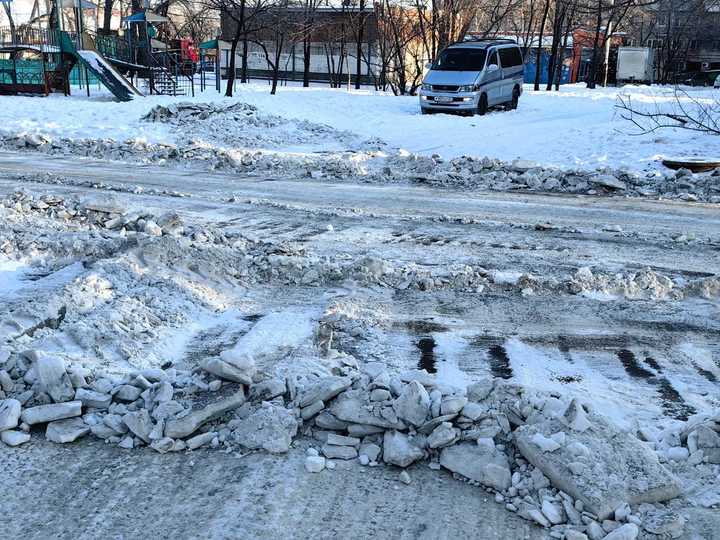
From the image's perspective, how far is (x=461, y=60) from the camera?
22.2m

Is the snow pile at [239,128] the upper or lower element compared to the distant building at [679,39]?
lower

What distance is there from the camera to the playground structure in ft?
87.2

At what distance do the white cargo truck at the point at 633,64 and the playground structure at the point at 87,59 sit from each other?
90.8 ft

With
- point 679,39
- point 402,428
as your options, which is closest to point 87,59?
point 402,428

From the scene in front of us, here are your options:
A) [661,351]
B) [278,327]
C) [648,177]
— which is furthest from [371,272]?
[648,177]

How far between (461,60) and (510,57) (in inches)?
99.4

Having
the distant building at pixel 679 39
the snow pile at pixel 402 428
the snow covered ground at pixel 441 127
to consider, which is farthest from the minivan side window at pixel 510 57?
the distant building at pixel 679 39

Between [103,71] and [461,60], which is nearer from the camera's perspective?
[461,60]

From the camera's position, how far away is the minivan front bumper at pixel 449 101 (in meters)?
21.2

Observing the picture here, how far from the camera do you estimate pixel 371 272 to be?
288 inches

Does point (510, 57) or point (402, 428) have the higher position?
point (510, 57)

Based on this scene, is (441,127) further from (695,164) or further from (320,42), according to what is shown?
(320,42)

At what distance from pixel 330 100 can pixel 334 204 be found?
15100mm

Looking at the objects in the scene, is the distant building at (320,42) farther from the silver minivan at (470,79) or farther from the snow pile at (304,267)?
the snow pile at (304,267)
